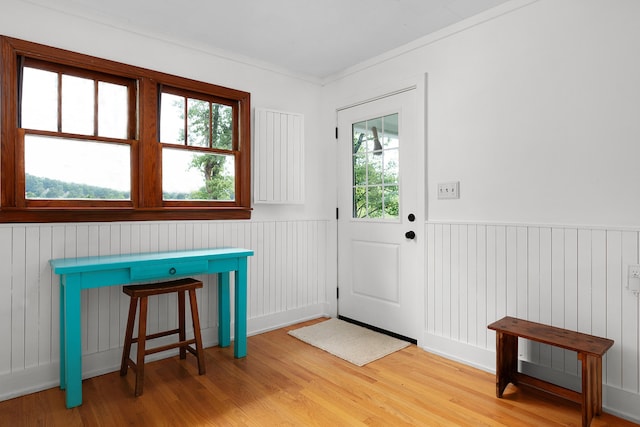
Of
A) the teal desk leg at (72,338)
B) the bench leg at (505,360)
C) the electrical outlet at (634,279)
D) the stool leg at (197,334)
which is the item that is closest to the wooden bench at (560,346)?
the bench leg at (505,360)

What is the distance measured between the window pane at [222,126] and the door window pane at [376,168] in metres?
1.18

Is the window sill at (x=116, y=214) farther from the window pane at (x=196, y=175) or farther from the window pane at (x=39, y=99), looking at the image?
the window pane at (x=39, y=99)

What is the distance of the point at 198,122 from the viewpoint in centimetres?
316

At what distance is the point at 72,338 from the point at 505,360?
260cm

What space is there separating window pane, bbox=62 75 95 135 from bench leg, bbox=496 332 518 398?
3.05 metres

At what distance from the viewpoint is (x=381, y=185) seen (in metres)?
3.41

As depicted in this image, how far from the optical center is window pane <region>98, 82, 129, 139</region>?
2.69 metres

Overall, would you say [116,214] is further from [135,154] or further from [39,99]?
[39,99]

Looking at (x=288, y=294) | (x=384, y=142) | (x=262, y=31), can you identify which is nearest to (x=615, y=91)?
(x=384, y=142)

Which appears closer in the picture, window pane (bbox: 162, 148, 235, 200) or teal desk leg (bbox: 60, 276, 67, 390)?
teal desk leg (bbox: 60, 276, 67, 390)

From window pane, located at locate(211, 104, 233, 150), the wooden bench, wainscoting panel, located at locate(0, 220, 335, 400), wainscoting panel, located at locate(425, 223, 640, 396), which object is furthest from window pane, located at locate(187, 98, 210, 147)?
the wooden bench

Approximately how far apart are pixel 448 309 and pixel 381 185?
1.20m

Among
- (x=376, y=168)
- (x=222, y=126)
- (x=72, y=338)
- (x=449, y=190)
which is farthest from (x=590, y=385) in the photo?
(x=222, y=126)

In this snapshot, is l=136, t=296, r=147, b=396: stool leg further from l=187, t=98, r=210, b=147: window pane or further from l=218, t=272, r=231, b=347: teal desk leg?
l=187, t=98, r=210, b=147: window pane
